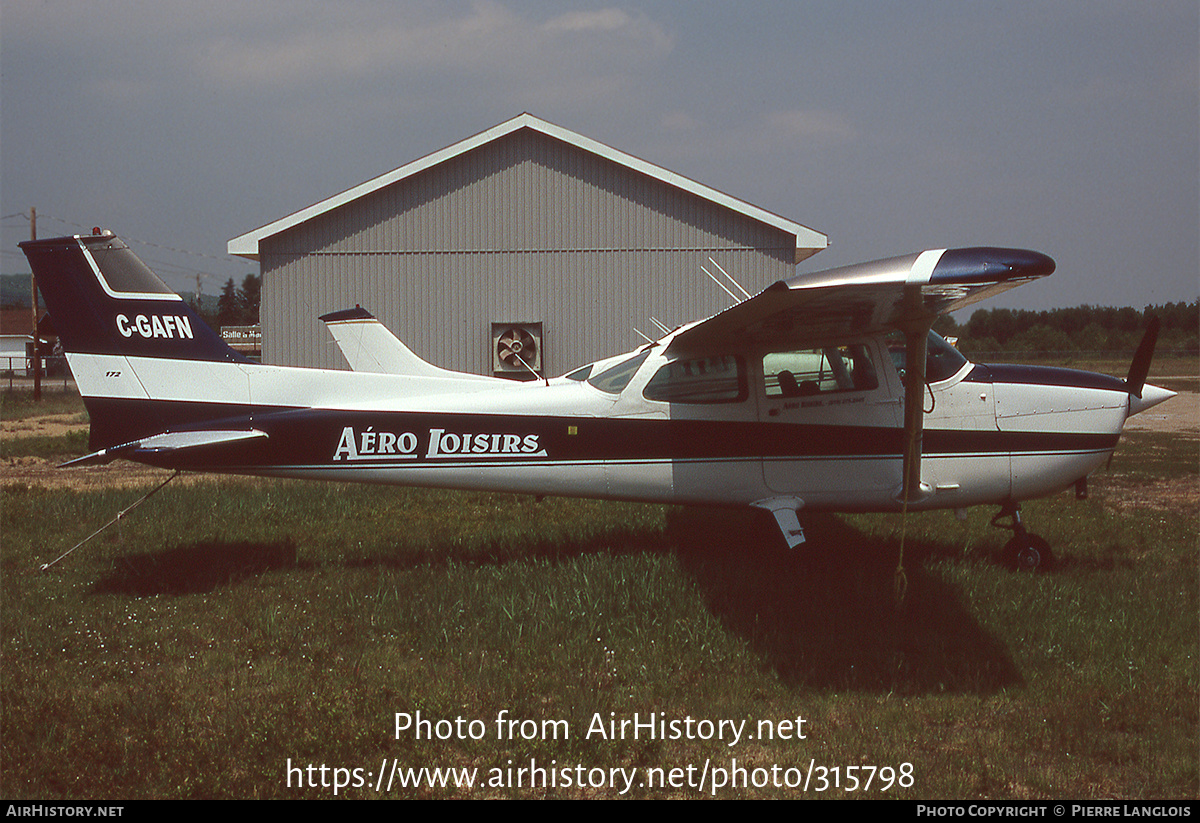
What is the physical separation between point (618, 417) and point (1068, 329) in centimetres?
3438

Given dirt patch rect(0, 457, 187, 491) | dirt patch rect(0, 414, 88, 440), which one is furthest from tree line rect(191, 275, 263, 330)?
dirt patch rect(0, 457, 187, 491)

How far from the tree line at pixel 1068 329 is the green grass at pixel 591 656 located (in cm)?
222

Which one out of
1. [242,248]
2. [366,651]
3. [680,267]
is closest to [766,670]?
[366,651]

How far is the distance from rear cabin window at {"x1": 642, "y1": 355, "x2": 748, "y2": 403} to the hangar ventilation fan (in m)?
9.41

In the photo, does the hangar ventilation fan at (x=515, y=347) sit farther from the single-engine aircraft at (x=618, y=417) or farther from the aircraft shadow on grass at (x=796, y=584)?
the single-engine aircraft at (x=618, y=417)

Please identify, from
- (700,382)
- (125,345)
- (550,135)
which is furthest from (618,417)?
(550,135)

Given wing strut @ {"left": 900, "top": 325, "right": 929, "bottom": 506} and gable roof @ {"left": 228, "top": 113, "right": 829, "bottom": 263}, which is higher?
gable roof @ {"left": 228, "top": 113, "right": 829, "bottom": 263}

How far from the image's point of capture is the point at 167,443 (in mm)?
6016

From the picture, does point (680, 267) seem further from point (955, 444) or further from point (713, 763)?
point (713, 763)

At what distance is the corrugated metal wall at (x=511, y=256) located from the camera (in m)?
15.8

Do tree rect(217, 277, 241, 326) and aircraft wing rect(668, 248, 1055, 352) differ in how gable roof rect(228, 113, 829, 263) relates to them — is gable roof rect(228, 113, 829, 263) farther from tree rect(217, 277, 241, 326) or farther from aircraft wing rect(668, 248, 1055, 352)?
tree rect(217, 277, 241, 326)

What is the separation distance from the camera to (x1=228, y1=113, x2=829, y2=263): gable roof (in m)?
15.5

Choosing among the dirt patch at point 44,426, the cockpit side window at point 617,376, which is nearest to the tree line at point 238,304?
the dirt patch at point 44,426

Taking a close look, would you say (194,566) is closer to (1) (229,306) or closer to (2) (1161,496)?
(2) (1161,496)
